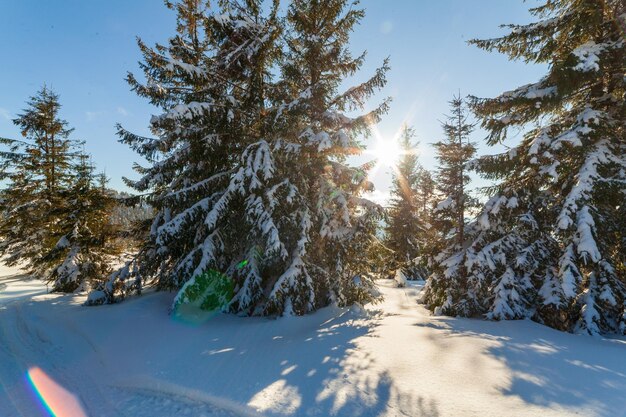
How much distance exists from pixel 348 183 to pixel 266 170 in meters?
3.06

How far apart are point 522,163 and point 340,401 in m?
8.87

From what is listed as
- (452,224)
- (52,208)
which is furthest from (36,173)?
(452,224)

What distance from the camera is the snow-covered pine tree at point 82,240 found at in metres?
13.8

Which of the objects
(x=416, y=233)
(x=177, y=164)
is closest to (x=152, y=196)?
(x=177, y=164)

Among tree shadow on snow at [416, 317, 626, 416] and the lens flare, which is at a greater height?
tree shadow on snow at [416, 317, 626, 416]

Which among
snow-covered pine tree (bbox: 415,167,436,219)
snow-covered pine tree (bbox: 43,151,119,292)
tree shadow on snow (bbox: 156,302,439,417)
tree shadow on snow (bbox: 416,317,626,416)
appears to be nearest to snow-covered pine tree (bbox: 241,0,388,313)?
tree shadow on snow (bbox: 156,302,439,417)

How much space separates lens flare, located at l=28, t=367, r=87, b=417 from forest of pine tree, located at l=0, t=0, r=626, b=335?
3.28m

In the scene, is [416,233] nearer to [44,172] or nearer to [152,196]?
[152,196]

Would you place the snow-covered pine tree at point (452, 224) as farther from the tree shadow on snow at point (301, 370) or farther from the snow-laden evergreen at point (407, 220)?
the snow-laden evergreen at point (407, 220)

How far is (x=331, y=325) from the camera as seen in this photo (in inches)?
300

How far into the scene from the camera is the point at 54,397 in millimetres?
4953

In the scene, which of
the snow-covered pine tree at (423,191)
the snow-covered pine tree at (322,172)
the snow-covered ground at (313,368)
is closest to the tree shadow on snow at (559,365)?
the snow-covered ground at (313,368)

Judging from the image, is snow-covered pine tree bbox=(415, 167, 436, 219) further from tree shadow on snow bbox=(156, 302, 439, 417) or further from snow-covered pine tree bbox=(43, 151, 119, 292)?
snow-covered pine tree bbox=(43, 151, 119, 292)

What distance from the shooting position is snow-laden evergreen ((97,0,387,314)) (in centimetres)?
855
